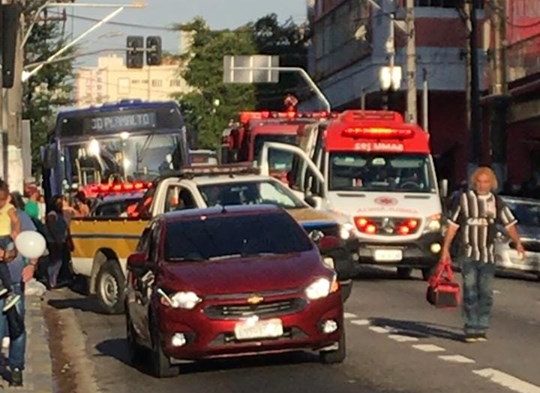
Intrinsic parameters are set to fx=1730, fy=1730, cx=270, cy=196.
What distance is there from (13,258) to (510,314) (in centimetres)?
929

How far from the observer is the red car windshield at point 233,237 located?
55.1ft

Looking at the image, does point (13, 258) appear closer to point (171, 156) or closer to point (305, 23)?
point (171, 156)

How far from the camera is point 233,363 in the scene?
56.4ft

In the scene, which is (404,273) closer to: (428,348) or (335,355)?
(428,348)

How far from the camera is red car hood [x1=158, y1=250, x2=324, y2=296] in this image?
51.7ft

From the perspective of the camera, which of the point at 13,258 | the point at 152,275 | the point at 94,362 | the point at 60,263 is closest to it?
the point at 13,258

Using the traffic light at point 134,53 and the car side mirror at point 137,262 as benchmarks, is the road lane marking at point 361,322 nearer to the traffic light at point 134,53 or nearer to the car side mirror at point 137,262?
the car side mirror at point 137,262

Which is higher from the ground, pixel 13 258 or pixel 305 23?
pixel 305 23

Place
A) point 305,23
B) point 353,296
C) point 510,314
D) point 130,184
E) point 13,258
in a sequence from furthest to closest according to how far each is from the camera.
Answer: point 305,23 → point 130,184 → point 353,296 → point 510,314 → point 13,258

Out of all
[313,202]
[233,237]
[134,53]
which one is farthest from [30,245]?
[134,53]

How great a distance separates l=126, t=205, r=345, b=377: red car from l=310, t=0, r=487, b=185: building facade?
40544 mm

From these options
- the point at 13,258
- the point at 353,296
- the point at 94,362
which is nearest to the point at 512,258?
the point at 353,296

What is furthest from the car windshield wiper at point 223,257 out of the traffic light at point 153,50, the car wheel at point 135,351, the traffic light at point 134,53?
the traffic light at point 134,53

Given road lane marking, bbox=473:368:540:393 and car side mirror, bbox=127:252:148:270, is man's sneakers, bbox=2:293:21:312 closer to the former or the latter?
car side mirror, bbox=127:252:148:270
